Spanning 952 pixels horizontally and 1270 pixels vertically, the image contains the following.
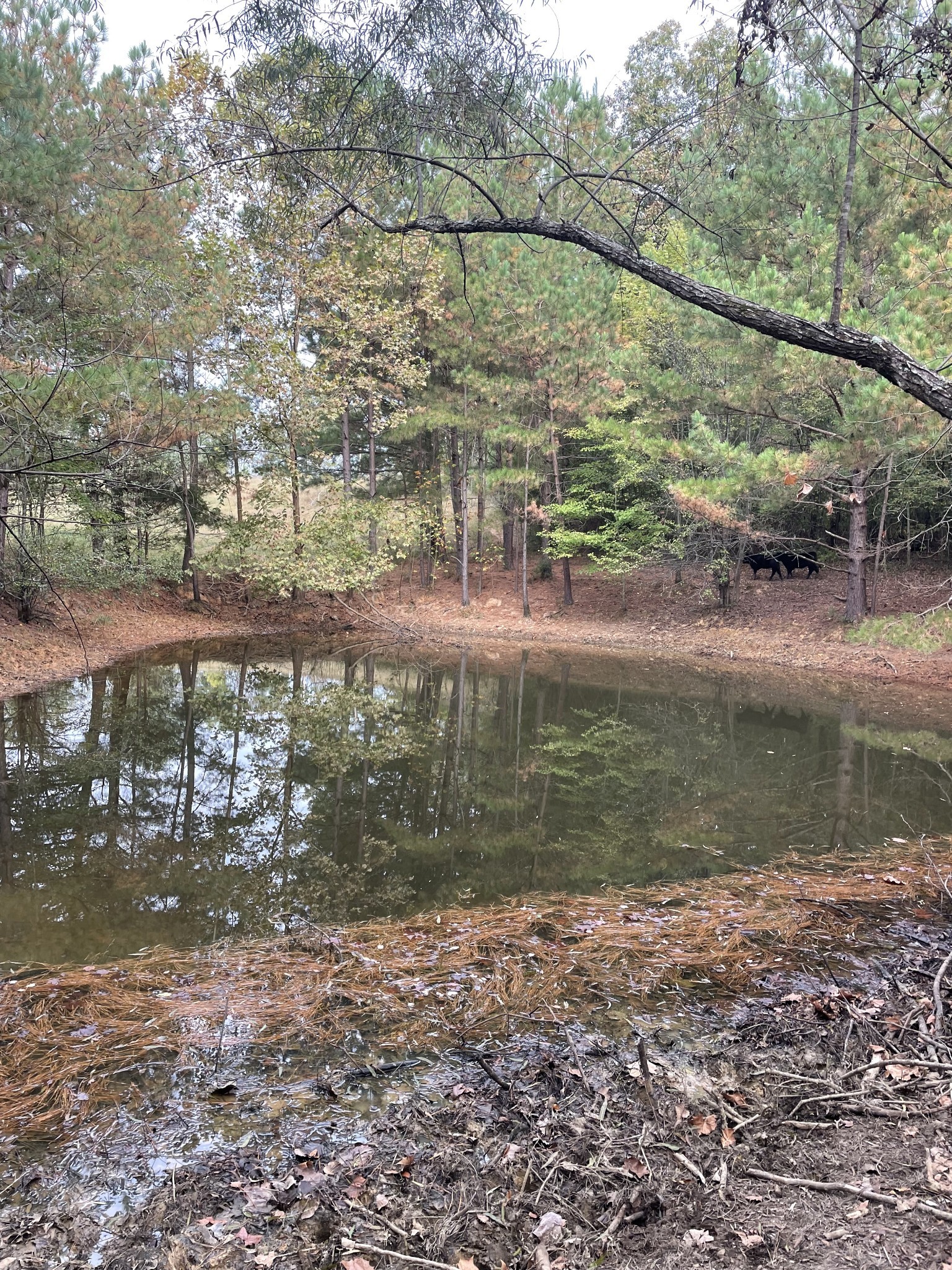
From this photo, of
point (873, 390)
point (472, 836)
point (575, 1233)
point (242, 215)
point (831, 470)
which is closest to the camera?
point (575, 1233)

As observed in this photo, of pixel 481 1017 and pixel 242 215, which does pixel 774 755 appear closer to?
pixel 481 1017

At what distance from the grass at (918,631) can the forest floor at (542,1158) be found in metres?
8.37

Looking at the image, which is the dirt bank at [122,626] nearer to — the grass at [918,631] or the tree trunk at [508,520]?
the tree trunk at [508,520]

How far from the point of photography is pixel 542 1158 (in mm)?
2137

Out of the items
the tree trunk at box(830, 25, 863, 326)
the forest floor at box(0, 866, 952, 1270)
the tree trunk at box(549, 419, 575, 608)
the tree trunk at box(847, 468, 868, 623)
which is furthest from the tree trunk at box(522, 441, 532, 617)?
the forest floor at box(0, 866, 952, 1270)

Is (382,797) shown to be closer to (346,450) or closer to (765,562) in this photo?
(346,450)

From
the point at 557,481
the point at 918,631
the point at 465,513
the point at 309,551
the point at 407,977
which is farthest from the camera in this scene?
the point at 465,513

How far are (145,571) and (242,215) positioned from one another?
6.37 m

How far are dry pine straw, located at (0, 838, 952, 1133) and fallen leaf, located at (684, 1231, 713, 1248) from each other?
3.80ft

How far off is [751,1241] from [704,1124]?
483mm

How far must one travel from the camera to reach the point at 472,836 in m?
5.21

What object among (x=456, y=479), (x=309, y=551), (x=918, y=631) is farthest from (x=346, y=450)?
(x=918, y=631)

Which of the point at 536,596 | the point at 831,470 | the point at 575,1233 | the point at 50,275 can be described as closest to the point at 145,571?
the point at 50,275

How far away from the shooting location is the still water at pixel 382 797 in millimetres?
4258
